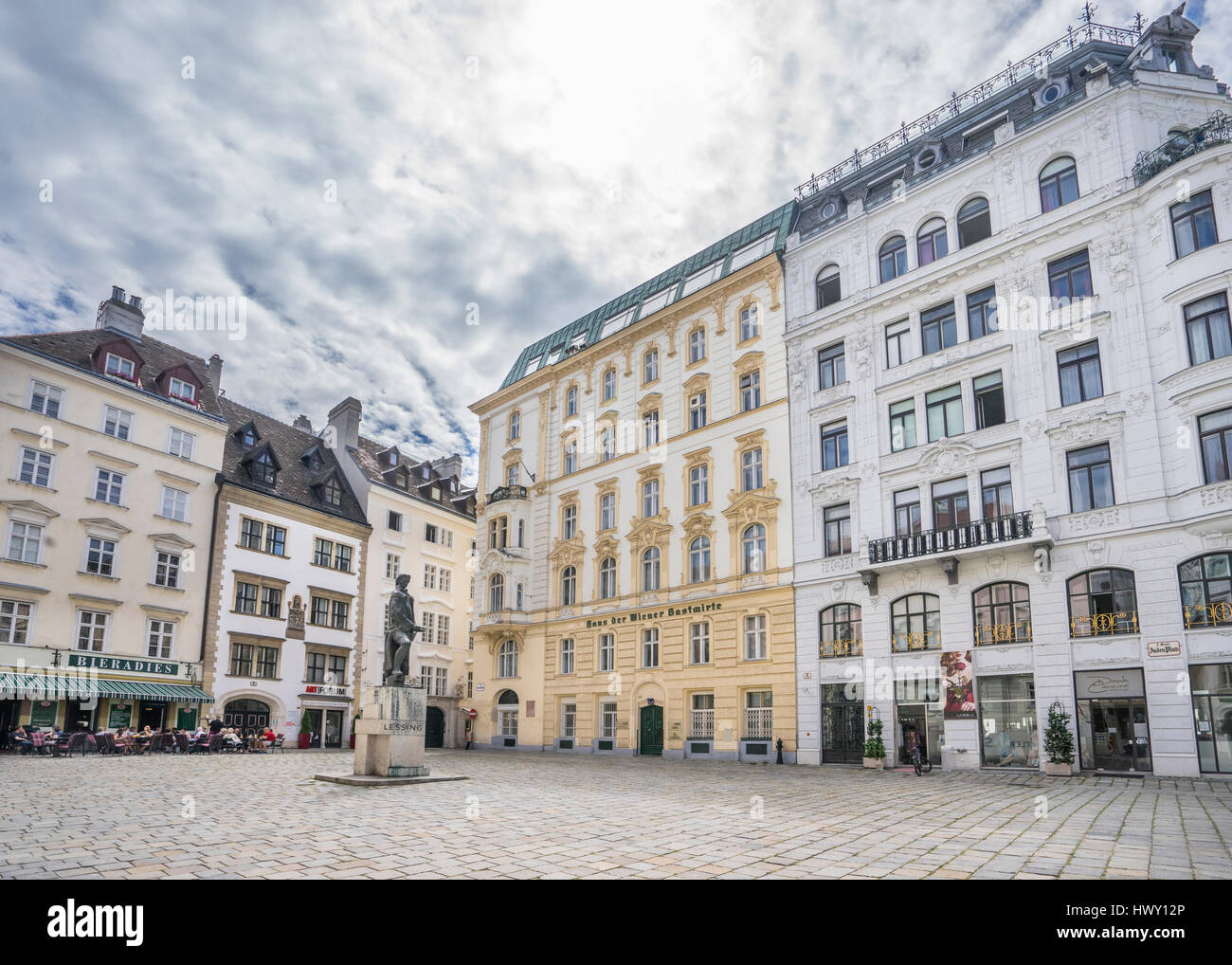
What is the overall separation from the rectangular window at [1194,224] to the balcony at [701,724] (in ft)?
76.9

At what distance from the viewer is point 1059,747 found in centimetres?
2444

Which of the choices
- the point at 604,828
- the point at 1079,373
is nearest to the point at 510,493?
the point at 1079,373

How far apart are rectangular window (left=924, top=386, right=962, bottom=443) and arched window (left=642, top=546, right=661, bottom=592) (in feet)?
45.9

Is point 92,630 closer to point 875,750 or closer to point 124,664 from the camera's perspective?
point 124,664

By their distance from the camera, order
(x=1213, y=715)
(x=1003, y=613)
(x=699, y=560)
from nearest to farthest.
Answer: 1. (x=1213, y=715)
2. (x=1003, y=613)
3. (x=699, y=560)

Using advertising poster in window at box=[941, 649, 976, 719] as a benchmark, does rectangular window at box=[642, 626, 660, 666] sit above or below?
above

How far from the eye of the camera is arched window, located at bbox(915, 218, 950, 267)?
31.9 metres

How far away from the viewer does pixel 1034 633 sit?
26609 mm

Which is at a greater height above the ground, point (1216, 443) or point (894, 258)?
point (894, 258)

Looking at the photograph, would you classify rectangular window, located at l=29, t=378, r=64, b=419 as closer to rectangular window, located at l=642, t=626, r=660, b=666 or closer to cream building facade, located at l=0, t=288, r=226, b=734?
cream building facade, located at l=0, t=288, r=226, b=734

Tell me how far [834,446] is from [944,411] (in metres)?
4.63

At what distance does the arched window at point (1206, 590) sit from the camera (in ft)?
75.9

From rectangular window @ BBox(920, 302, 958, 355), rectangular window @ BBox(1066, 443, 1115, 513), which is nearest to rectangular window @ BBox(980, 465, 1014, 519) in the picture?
rectangular window @ BBox(1066, 443, 1115, 513)

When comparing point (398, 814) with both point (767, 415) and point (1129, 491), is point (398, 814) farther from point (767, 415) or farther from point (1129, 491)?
point (767, 415)
